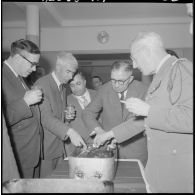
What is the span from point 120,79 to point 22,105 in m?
0.89

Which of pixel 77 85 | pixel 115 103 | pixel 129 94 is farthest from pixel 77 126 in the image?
A: pixel 129 94

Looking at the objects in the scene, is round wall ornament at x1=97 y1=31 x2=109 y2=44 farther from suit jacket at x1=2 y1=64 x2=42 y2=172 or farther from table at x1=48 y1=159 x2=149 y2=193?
table at x1=48 y1=159 x2=149 y2=193

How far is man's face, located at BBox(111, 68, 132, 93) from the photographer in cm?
236

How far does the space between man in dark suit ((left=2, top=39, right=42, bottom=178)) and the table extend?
0.99 feet

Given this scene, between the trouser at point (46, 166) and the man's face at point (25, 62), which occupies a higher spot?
the man's face at point (25, 62)

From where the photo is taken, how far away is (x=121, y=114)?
7.93 feet

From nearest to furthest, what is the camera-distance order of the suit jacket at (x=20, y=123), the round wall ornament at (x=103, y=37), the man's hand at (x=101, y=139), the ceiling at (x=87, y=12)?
the suit jacket at (x=20, y=123) → the man's hand at (x=101, y=139) → the ceiling at (x=87, y=12) → the round wall ornament at (x=103, y=37)

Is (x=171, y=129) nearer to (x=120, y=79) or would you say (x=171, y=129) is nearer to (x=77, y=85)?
(x=120, y=79)

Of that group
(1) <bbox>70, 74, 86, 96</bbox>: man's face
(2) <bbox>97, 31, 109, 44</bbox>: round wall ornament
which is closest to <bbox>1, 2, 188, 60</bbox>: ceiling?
(2) <bbox>97, 31, 109, 44</bbox>: round wall ornament

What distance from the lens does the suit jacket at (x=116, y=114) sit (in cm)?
239

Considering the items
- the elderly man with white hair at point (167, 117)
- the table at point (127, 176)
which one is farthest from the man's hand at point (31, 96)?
the elderly man with white hair at point (167, 117)

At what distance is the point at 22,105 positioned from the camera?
1.82 m

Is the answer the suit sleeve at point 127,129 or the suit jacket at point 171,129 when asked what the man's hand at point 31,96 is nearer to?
the suit sleeve at point 127,129

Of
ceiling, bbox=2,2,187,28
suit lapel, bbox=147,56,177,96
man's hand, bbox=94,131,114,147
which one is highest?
ceiling, bbox=2,2,187,28
